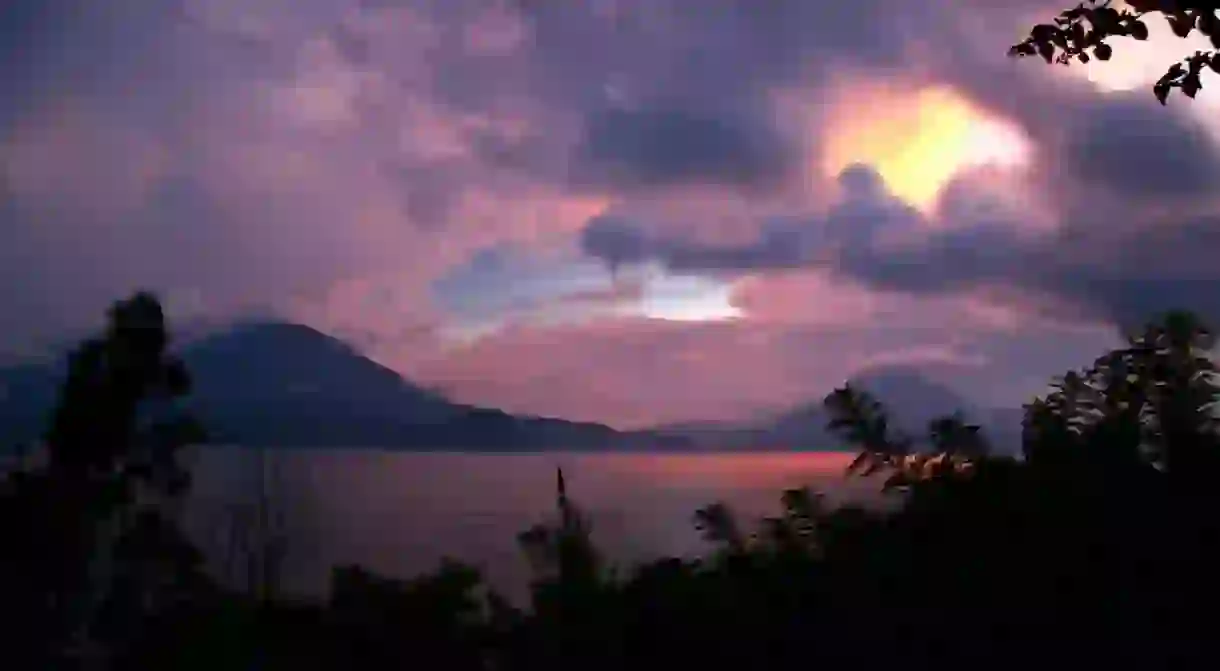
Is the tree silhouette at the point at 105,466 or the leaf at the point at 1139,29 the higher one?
the leaf at the point at 1139,29

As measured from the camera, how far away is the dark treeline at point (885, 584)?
3.63 m

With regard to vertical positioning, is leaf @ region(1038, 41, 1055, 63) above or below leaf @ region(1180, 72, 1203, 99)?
above

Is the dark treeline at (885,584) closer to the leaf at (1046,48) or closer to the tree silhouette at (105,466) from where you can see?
the leaf at (1046,48)

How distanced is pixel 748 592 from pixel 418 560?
171 centimetres

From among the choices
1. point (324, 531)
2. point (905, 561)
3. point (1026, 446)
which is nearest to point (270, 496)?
point (324, 531)

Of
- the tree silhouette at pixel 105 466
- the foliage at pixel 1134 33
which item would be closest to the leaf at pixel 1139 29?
the foliage at pixel 1134 33

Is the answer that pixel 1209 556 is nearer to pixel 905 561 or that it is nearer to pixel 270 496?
pixel 905 561

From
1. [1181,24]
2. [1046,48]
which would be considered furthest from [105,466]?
[1181,24]

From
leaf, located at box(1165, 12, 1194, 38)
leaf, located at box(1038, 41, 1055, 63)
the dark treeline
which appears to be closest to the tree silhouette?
the dark treeline

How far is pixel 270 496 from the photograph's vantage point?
512 centimetres

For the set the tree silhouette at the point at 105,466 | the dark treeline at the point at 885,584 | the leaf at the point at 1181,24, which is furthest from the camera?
the tree silhouette at the point at 105,466

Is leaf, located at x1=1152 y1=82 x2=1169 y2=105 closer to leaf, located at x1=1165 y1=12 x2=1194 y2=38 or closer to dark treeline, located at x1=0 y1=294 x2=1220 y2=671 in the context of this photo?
leaf, located at x1=1165 y1=12 x2=1194 y2=38

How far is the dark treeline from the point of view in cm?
363

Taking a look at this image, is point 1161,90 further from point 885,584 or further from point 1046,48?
point 885,584
